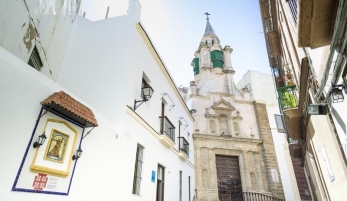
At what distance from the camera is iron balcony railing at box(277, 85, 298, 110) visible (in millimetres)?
6831

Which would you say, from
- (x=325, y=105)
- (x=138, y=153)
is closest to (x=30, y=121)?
(x=138, y=153)

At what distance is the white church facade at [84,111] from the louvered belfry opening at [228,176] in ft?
12.2

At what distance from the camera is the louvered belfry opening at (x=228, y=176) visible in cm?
1345

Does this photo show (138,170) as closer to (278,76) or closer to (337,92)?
(337,92)

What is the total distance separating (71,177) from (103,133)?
4.16ft

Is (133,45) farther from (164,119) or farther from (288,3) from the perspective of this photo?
(288,3)

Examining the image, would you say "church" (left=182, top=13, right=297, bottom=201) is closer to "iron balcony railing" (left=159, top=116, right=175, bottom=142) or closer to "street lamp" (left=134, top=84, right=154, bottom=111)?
"iron balcony railing" (left=159, top=116, right=175, bottom=142)

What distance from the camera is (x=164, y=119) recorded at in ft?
29.2

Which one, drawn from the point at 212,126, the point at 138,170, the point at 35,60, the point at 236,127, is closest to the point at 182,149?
the point at 138,170

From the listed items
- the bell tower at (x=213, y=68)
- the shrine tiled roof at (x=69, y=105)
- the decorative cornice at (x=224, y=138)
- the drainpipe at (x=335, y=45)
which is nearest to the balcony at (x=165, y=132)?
the shrine tiled roof at (x=69, y=105)

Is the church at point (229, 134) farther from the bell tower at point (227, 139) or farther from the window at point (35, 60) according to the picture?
the window at point (35, 60)

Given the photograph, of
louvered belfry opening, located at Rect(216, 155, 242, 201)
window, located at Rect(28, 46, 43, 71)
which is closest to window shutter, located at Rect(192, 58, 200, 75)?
louvered belfry opening, located at Rect(216, 155, 242, 201)

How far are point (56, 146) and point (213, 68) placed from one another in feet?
50.8

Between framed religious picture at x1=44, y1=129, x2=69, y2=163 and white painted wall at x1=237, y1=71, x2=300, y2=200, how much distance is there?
14.0 m
